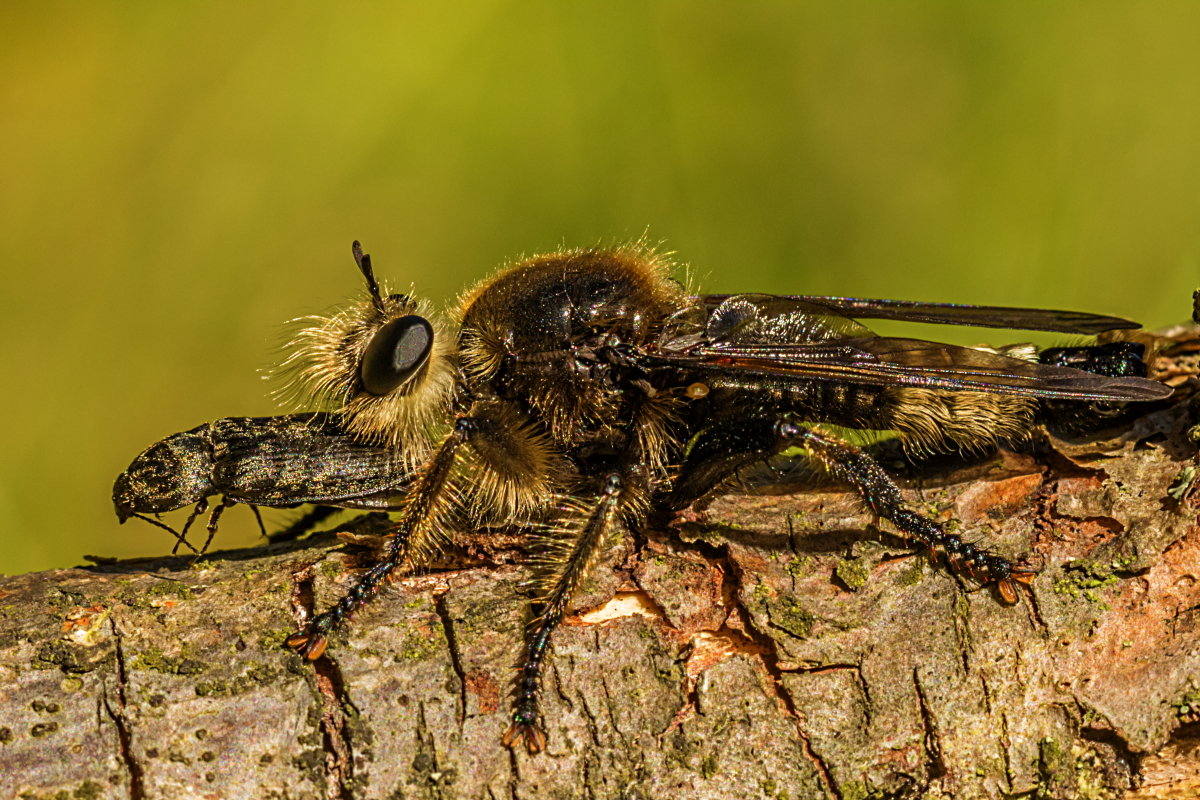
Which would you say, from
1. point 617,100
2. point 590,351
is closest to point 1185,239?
point 617,100

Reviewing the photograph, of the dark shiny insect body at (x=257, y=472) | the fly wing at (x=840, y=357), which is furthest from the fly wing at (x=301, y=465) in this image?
the fly wing at (x=840, y=357)

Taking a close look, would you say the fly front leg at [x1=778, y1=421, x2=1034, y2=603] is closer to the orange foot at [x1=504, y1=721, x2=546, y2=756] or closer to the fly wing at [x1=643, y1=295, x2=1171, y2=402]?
the fly wing at [x1=643, y1=295, x2=1171, y2=402]

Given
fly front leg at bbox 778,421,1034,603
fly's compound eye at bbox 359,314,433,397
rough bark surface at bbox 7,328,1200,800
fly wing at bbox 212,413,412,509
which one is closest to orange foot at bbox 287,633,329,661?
rough bark surface at bbox 7,328,1200,800

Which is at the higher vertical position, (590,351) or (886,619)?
(590,351)

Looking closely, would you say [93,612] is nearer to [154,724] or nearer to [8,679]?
[8,679]

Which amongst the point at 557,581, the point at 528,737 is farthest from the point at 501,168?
the point at 528,737

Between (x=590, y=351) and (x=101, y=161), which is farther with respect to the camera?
(x=101, y=161)

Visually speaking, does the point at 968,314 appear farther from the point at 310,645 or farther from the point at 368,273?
the point at 310,645
